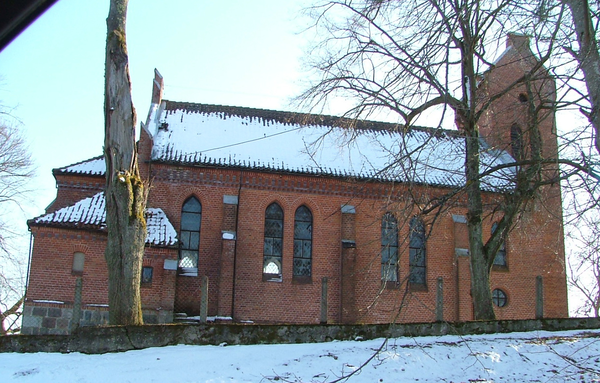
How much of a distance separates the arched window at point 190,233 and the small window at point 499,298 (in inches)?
429

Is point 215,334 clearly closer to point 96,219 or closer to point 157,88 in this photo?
point 96,219

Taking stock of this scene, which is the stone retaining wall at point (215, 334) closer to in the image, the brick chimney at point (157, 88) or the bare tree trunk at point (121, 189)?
the bare tree trunk at point (121, 189)

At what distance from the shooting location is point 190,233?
2017cm

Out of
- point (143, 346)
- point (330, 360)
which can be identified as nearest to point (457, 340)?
point (330, 360)

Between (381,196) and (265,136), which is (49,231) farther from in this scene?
(381,196)

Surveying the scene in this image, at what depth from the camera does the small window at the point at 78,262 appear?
1822 cm

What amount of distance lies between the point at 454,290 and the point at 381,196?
4318mm

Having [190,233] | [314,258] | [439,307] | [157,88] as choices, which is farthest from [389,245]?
[157,88]

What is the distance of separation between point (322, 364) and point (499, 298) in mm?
14126

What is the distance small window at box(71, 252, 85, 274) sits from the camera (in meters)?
18.2

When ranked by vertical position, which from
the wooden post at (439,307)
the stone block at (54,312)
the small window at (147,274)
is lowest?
the stone block at (54,312)

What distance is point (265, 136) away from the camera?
22453mm

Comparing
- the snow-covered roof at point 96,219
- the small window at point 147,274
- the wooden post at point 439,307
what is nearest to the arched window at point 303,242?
the snow-covered roof at point 96,219

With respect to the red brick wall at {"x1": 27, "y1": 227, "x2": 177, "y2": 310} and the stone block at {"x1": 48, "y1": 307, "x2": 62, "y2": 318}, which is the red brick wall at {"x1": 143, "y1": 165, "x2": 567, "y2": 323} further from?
the stone block at {"x1": 48, "y1": 307, "x2": 62, "y2": 318}
